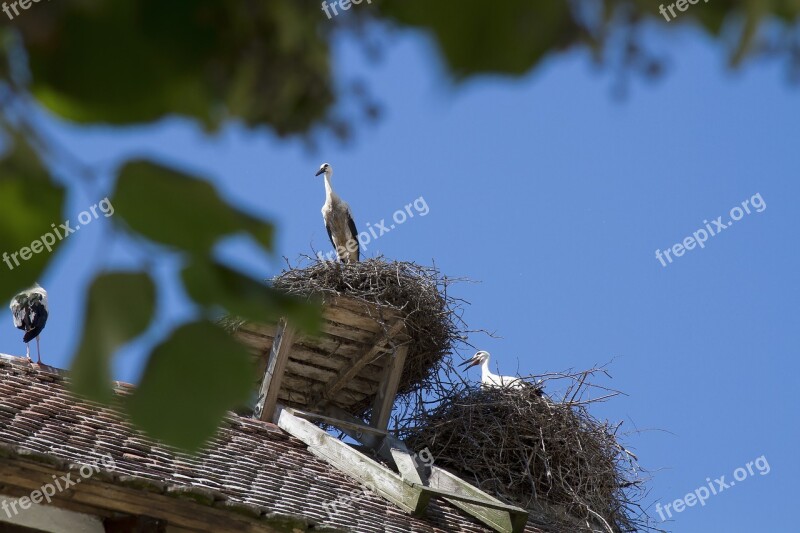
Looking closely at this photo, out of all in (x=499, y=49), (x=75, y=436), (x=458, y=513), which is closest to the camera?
(x=499, y=49)

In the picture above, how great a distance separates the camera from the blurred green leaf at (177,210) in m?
0.90

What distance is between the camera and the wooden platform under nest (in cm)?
834

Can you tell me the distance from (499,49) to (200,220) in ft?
1.01

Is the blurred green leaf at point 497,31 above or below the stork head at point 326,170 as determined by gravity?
below

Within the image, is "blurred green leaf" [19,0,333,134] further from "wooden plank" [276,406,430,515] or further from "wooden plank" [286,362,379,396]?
"wooden plank" [286,362,379,396]

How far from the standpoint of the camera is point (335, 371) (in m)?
8.88

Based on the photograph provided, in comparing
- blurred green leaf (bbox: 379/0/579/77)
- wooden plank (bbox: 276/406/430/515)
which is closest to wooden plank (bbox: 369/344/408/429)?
wooden plank (bbox: 276/406/430/515)

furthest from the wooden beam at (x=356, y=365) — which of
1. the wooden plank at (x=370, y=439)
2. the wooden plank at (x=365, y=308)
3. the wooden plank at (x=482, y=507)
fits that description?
the wooden plank at (x=482, y=507)

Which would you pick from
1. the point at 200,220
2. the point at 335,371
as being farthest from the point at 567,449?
→ the point at 200,220

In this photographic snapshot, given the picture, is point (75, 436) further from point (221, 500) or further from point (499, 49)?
point (499, 49)

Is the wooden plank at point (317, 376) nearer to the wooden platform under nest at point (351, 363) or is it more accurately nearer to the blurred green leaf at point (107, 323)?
the wooden platform under nest at point (351, 363)

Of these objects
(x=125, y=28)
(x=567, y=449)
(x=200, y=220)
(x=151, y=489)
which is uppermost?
(x=567, y=449)

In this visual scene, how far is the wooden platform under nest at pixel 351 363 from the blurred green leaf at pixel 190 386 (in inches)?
278

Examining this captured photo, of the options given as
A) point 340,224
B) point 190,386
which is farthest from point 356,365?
point 190,386
